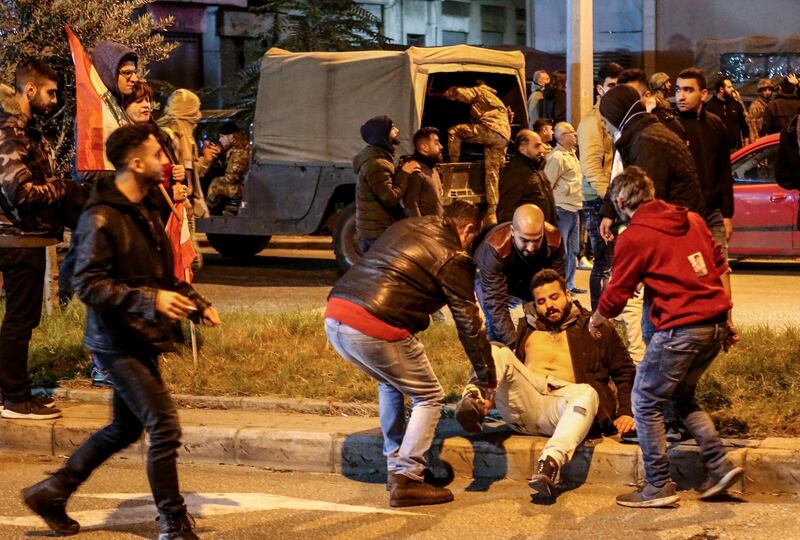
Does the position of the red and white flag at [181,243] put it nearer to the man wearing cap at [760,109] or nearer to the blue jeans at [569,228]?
the blue jeans at [569,228]

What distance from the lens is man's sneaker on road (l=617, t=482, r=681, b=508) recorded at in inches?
243

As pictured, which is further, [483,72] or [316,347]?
[483,72]

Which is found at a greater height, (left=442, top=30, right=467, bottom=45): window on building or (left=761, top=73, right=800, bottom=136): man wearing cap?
(left=442, top=30, right=467, bottom=45): window on building

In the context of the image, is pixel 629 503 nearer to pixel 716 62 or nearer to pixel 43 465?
pixel 43 465

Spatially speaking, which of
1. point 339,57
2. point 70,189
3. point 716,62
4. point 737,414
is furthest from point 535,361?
point 716,62

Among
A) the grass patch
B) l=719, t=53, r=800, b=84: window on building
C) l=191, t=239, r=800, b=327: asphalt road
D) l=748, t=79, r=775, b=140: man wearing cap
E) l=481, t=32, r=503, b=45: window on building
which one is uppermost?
l=481, t=32, r=503, b=45: window on building

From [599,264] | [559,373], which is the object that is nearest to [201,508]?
[559,373]

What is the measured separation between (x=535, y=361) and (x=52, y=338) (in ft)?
12.7

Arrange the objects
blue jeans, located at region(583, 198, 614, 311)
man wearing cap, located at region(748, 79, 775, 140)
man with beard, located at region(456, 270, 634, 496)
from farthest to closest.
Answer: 1. man wearing cap, located at region(748, 79, 775, 140)
2. blue jeans, located at region(583, 198, 614, 311)
3. man with beard, located at region(456, 270, 634, 496)

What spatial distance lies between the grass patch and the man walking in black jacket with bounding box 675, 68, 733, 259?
81cm

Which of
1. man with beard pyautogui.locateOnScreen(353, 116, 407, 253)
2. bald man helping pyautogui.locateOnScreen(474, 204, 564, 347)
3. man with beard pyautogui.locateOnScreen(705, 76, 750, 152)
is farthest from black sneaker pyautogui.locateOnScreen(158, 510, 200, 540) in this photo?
man with beard pyautogui.locateOnScreen(705, 76, 750, 152)

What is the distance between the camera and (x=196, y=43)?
83.6 feet

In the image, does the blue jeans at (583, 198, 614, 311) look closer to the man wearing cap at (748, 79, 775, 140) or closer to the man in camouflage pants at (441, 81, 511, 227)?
the man in camouflage pants at (441, 81, 511, 227)

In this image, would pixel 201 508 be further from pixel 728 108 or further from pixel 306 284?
pixel 728 108
